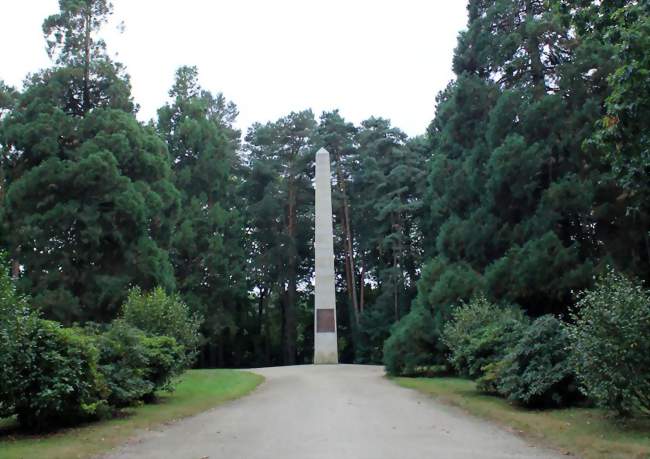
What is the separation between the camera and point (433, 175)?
23.8 m

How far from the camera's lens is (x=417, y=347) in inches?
797

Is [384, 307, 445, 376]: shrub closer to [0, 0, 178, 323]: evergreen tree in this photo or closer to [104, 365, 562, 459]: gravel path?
[104, 365, 562, 459]: gravel path

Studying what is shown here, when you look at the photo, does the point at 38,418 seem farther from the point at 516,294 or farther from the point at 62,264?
the point at 62,264

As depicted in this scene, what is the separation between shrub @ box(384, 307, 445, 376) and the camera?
20.1 meters

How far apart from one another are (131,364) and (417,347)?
1091 centimetres

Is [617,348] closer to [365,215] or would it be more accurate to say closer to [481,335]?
[481,335]

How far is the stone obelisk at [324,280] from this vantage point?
30.3 metres

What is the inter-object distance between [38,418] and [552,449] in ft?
23.3

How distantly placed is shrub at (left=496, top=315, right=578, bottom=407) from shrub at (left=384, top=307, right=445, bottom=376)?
8.32 m

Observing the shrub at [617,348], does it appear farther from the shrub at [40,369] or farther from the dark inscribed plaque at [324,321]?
the dark inscribed plaque at [324,321]

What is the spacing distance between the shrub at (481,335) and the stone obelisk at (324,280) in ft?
43.6

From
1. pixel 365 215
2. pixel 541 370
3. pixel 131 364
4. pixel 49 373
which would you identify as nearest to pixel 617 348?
pixel 541 370

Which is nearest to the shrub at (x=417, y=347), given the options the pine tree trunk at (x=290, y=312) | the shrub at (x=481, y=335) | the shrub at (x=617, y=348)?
the shrub at (x=481, y=335)

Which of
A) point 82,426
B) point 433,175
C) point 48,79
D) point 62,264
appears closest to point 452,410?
point 82,426
